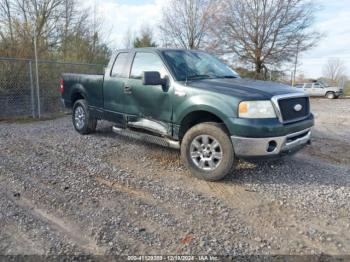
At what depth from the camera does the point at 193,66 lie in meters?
5.13

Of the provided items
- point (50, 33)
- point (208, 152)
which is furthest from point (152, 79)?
point (50, 33)

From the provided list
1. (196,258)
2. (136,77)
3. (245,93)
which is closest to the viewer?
(196,258)

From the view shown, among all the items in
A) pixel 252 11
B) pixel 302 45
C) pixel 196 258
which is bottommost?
pixel 196 258

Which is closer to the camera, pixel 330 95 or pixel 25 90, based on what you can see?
pixel 25 90

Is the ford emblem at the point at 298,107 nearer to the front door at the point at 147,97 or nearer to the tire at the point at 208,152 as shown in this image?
the tire at the point at 208,152

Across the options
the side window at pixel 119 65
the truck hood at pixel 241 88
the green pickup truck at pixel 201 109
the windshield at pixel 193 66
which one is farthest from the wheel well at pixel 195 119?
the side window at pixel 119 65

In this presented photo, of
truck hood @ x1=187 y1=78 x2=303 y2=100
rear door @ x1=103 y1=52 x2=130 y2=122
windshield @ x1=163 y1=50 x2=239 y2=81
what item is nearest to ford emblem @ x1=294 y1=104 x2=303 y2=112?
truck hood @ x1=187 y1=78 x2=303 y2=100

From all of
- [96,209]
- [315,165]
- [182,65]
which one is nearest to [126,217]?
[96,209]

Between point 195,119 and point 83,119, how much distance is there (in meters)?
3.17

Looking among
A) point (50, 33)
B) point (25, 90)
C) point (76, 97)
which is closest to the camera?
point (76, 97)

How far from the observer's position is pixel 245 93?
4.11 m

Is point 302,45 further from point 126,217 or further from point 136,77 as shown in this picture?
point 126,217

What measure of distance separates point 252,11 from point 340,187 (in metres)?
26.2

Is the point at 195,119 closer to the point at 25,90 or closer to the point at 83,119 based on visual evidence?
the point at 83,119
